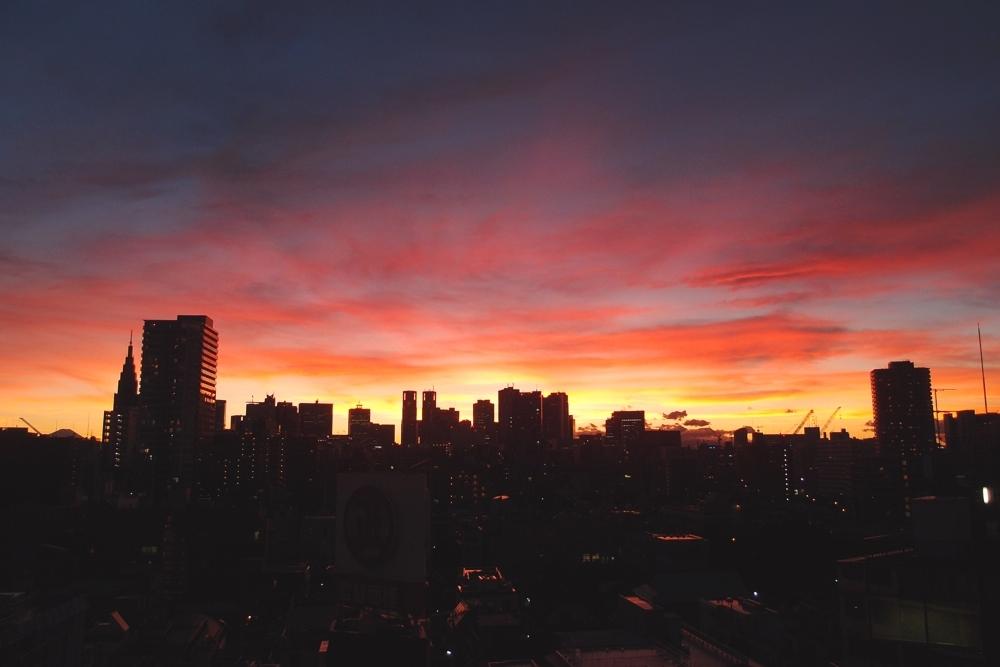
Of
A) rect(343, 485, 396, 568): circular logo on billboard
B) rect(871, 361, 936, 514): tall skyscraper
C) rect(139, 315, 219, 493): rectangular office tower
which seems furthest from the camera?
rect(871, 361, 936, 514): tall skyscraper

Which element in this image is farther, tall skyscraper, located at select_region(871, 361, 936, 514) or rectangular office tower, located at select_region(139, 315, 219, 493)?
tall skyscraper, located at select_region(871, 361, 936, 514)

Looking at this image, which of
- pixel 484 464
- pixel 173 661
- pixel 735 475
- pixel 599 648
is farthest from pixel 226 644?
pixel 735 475

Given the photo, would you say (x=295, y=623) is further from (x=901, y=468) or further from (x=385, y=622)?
(x=901, y=468)

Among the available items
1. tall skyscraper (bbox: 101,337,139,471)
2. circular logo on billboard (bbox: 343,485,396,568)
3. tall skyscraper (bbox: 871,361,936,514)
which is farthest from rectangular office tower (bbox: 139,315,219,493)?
tall skyscraper (bbox: 871,361,936,514)

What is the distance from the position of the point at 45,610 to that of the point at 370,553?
11.8 meters

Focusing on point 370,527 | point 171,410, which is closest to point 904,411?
point 370,527

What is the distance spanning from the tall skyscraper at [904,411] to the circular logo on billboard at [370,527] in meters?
184

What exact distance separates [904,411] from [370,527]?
202 metres

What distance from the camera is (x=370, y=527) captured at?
29391 millimetres

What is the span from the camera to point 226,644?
36.5m

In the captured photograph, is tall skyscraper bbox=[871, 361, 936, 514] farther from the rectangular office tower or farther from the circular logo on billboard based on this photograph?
the rectangular office tower

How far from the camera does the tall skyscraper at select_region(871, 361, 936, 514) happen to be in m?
184

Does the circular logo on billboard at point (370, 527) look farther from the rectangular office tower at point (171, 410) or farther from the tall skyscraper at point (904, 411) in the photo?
the tall skyscraper at point (904, 411)

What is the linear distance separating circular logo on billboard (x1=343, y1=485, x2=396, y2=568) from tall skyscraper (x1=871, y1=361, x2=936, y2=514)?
184 m
